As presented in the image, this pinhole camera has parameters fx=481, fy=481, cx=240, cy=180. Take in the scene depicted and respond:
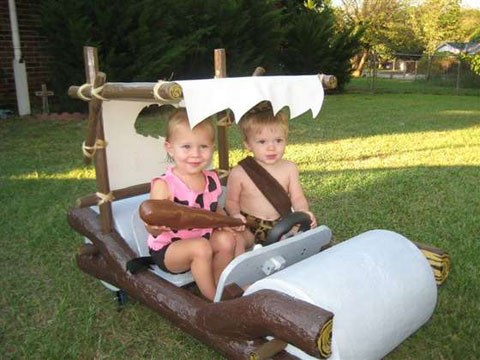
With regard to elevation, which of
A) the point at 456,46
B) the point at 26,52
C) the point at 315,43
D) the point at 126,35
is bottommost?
the point at 26,52

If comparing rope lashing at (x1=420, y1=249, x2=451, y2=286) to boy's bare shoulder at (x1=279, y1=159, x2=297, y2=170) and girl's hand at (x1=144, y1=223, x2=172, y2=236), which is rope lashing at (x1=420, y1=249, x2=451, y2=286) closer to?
boy's bare shoulder at (x1=279, y1=159, x2=297, y2=170)

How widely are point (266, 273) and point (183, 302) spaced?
1.40 ft

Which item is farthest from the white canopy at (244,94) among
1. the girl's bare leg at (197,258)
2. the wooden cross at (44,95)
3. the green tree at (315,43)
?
the green tree at (315,43)

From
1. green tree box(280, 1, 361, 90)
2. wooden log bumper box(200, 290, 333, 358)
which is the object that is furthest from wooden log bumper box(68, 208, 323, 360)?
green tree box(280, 1, 361, 90)

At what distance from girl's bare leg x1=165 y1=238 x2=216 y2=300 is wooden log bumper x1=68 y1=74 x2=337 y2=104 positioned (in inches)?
29.5

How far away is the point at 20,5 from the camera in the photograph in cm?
909

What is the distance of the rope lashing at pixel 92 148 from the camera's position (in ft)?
8.77

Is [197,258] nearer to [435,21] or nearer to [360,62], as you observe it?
[360,62]

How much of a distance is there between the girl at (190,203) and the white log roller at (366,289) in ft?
1.59

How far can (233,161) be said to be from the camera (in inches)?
238

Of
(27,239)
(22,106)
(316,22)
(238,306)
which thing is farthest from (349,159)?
(316,22)

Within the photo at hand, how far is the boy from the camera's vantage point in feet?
9.02

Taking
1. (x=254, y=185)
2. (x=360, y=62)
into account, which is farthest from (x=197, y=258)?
(x=360, y=62)

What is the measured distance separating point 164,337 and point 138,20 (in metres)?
7.17
